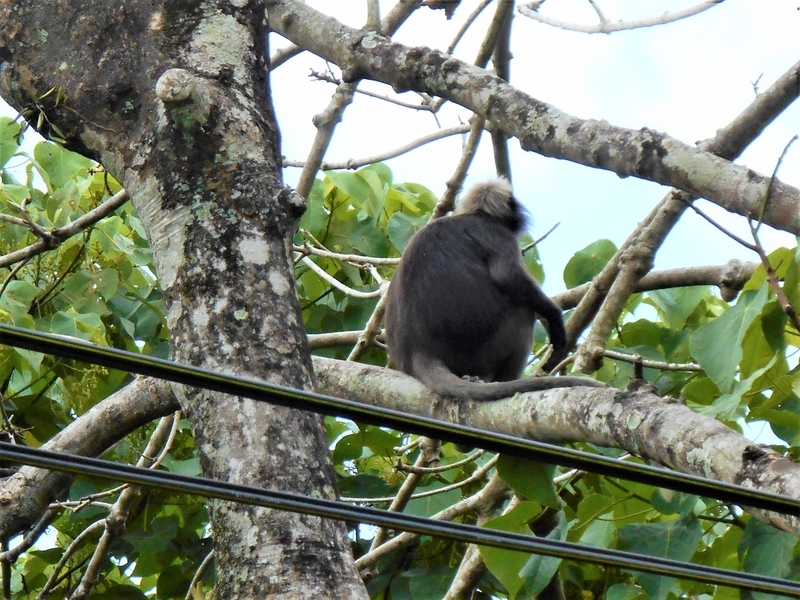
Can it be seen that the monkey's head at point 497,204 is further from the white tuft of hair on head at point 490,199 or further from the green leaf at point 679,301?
the green leaf at point 679,301

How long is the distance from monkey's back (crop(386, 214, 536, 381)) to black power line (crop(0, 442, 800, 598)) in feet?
9.99

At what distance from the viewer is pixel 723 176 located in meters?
2.02

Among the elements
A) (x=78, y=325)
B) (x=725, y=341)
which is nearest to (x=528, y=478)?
(x=725, y=341)

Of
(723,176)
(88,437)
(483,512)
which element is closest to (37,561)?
(88,437)

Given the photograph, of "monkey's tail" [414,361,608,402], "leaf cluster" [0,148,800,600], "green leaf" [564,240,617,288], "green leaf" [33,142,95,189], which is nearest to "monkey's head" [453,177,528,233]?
"leaf cluster" [0,148,800,600]

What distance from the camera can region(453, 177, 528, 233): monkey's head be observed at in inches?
195

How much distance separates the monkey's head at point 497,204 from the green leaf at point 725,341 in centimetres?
252

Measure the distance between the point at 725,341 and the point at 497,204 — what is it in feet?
8.64

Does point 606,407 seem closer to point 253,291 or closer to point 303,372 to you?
point 303,372

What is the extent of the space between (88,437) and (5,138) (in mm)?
1590

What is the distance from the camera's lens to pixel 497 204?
Answer: 196 inches

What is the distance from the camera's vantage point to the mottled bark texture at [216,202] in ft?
5.83

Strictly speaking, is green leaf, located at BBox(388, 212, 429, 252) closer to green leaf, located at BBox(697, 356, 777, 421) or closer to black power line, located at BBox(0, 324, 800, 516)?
green leaf, located at BBox(697, 356, 777, 421)

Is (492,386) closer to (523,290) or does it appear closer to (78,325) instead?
(523,290)
